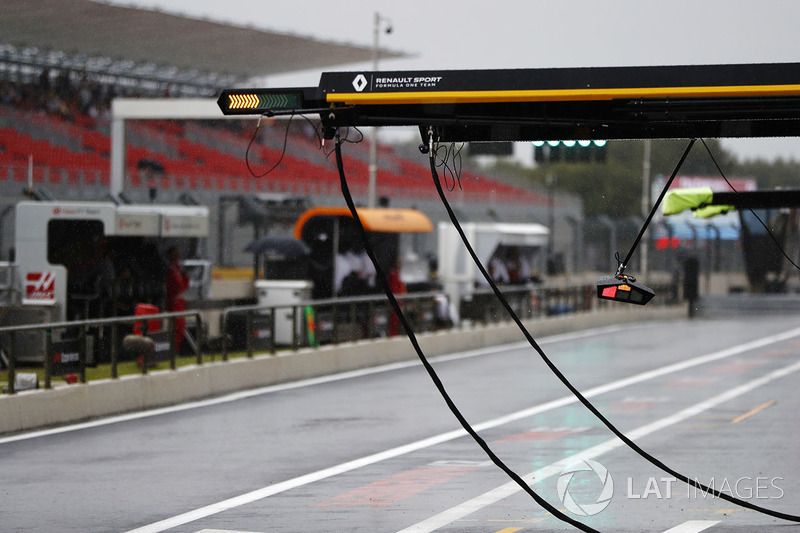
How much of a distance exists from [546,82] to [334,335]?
52.5ft

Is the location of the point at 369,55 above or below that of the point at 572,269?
above

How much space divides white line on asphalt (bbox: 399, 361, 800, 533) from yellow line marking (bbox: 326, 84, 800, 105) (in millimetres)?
3107

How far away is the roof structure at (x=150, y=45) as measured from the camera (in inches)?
1234

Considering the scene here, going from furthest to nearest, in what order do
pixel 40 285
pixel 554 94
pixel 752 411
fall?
pixel 40 285, pixel 752 411, pixel 554 94

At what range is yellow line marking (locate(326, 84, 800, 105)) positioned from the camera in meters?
7.41

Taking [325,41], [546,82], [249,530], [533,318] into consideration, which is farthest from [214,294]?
[546,82]

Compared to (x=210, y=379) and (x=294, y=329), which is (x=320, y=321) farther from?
(x=210, y=379)

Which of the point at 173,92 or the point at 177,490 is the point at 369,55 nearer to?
the point at 173,92

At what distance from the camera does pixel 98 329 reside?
1659 cm

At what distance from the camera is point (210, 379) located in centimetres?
1928

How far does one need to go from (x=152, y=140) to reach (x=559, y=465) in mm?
37375

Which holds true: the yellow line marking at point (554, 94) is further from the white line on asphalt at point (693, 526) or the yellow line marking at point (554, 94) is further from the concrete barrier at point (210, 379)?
the concrete barrier at point (210, 379)

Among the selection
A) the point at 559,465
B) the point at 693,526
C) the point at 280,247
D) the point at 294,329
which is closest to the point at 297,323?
the point at 294,329

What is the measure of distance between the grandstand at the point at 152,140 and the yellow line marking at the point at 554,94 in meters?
16.9
